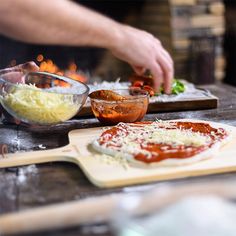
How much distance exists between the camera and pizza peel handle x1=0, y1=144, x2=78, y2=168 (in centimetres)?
99

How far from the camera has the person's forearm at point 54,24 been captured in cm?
109

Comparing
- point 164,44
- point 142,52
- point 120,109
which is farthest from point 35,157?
point 164,44

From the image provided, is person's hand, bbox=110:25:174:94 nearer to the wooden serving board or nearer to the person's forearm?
the person's forearm

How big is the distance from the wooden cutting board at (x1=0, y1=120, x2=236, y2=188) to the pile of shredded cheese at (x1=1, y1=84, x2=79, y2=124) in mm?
127

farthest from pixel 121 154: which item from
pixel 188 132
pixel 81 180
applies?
pixel 188 132

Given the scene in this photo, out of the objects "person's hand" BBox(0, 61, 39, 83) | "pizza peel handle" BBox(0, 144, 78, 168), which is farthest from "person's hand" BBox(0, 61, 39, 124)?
"pizza peel handle" BBox(0, 144, 78, 168)

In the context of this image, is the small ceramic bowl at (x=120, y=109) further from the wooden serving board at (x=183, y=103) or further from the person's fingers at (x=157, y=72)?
the wooden serving board at (x=183, y=103)

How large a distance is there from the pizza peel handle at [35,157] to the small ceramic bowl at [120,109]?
28 centimetres

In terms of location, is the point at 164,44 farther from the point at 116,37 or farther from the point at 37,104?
the point at 37,104

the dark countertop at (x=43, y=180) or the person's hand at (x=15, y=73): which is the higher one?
the person's hand at (x=15, y=73)

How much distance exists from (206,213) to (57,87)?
41.2 inches

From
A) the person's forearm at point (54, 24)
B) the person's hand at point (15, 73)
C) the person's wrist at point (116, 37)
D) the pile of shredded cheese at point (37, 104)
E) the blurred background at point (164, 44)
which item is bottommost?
the blurred background at point (164, 44)

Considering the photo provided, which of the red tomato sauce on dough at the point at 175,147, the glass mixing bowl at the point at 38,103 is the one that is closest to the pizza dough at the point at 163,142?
the red tomato sauce on dough at the point at 175,147

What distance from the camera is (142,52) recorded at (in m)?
1.30
